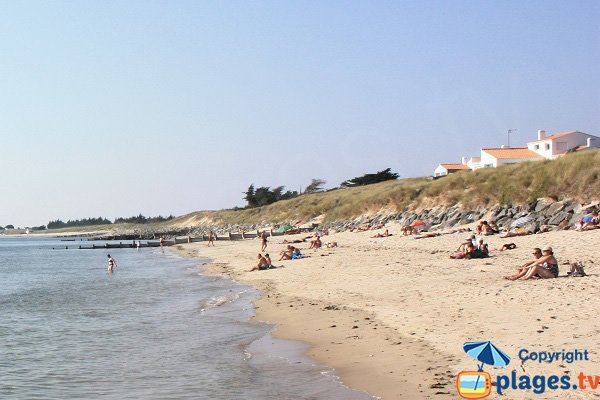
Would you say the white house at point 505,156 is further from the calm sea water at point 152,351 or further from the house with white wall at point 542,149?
the calm sea water at point 152,351

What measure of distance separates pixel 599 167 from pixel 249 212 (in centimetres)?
7890

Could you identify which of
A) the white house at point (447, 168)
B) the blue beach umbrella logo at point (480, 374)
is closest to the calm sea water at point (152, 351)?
the blue beach umbrella logo at point (480, 374)

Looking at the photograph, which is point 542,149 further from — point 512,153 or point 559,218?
point 559,218

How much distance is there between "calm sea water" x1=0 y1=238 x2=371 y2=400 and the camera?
9656 millimetres

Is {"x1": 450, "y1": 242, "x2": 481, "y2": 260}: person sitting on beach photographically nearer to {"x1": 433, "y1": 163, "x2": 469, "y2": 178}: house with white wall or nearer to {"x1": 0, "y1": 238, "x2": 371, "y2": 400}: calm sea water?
{"x1": 0, "y1": 238, "x2": 371, "y2": 400}: calm sea water

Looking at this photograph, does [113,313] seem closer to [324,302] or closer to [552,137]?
[324,302]

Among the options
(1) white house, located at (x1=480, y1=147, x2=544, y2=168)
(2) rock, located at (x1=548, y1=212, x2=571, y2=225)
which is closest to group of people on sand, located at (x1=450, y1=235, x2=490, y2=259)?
(2) rock, located at (x1=548, y1=212, x2=571, y2=225)

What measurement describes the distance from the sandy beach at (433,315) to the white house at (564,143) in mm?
37878

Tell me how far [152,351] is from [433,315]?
6.07 m

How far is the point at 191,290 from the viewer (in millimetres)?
24422

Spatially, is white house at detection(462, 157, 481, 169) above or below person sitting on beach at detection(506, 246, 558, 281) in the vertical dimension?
above

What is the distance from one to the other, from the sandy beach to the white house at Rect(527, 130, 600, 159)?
37878 millimetres

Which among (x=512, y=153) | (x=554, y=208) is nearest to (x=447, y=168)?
(x=512, y=153)

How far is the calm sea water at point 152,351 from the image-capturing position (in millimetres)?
9656
